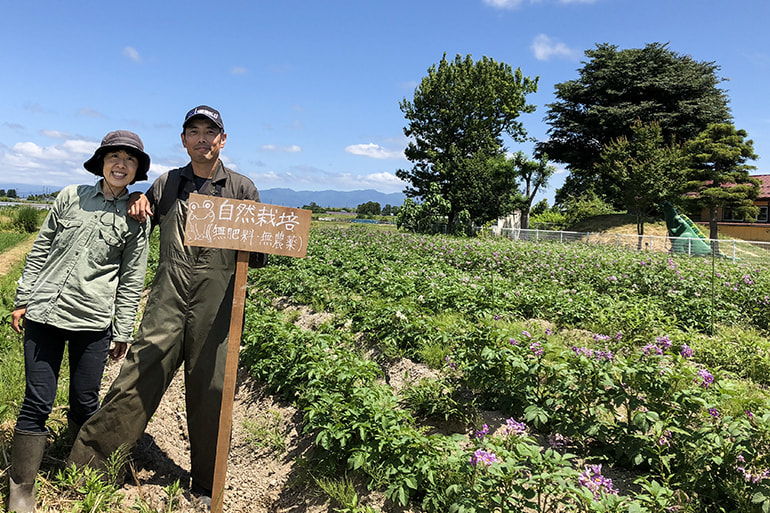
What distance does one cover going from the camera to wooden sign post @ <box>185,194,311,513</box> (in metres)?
2.43

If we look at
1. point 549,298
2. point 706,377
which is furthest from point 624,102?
point 706,377

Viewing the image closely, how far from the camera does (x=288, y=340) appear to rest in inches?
158

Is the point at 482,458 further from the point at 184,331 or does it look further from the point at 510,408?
the point at 184,331

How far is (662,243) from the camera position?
24875mm

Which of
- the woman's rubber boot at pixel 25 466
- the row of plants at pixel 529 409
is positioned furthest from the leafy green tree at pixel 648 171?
the woman's rubber boot at pixel 25 466

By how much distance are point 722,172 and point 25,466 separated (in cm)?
3369

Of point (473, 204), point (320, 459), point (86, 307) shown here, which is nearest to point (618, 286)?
point (320, 459)

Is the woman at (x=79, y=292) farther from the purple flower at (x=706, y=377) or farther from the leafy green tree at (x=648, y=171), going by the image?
the leafy green tree at (x=648, y=171)

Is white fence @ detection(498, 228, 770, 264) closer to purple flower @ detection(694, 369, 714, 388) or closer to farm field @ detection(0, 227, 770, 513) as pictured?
farm field @ detection(0, 227, 770, 513)

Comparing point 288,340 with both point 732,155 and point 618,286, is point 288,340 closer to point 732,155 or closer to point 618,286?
point 618,286

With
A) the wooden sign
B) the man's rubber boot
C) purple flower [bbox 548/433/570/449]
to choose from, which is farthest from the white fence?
the man's rubber boot

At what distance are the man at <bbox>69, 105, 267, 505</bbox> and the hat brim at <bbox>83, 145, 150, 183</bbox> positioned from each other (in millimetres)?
106

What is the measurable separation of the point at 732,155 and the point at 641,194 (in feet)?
21.9

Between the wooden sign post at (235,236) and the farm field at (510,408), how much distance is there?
0.53 metres
